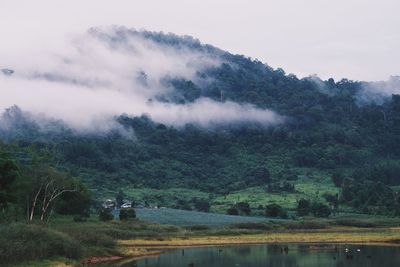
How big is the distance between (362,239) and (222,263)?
141 feet

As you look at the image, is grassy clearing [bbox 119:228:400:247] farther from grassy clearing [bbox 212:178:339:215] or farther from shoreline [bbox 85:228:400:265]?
grassy clearing [bbox 212:178:339:215]

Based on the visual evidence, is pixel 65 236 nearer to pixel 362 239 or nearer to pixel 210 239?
pixel 210 239

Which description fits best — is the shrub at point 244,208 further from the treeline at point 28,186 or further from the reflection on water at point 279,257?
the reflection on water at point 279,257

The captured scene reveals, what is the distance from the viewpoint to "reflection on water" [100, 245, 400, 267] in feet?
229

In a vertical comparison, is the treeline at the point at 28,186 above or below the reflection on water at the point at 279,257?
above

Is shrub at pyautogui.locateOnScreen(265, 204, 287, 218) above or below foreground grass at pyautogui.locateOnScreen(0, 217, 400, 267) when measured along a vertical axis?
above

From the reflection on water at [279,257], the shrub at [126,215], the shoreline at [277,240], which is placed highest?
the shrub at [126,215]

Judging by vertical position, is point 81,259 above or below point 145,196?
below

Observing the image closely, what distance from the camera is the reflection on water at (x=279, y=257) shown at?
229 feet

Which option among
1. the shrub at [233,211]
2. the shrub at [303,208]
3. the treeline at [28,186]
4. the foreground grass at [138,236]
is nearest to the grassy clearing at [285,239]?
the foreground grass at [138,236]

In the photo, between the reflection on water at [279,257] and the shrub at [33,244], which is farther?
the reflection on water at [279,257]

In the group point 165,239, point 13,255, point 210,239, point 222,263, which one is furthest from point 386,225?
point 13,255

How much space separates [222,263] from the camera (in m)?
70.9

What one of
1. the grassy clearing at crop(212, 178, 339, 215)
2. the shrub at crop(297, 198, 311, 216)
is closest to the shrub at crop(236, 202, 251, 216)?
the grassy clearing at crop(212, 178, 339, 215)
